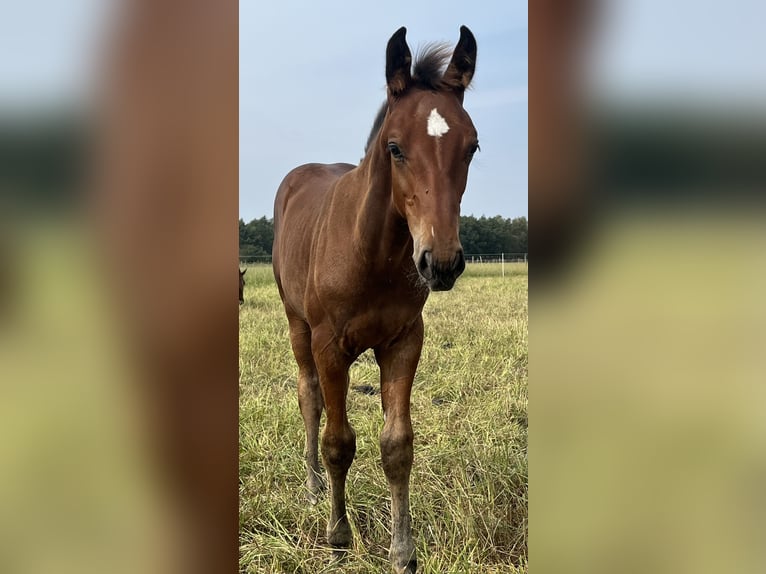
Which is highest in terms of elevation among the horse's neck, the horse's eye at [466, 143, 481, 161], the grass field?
the horse's eye at [466, 143, 481, 161]

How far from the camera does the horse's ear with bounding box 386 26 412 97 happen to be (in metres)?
2.09

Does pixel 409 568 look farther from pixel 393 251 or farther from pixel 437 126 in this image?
pixel 437 126

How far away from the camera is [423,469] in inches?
135

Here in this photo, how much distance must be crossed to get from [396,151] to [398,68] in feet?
1.20

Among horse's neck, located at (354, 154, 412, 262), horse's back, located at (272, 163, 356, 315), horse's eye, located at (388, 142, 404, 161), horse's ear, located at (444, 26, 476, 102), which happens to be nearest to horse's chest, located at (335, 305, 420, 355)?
horse's neck, located at (354, 154, 412, 262)

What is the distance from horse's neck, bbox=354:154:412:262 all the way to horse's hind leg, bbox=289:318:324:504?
5.18 feet

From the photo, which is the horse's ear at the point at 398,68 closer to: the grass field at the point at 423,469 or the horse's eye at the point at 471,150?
the horse's eye at the point at 471,150

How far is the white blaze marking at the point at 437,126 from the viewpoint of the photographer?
1948 millimetres

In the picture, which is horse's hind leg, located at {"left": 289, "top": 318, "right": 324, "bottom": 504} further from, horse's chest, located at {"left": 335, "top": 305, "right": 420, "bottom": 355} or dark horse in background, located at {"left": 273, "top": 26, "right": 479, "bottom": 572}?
horse's chest, located at {"left": 335, "top": 305, "right": 420, "bottom": 355}

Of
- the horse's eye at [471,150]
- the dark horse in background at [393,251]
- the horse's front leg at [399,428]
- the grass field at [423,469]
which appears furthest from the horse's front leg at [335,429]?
the horse's eye at [471,150]
